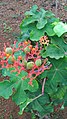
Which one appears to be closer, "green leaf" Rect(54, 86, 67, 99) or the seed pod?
the seed pod

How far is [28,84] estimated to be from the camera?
163 cm

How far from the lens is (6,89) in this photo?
5.44ft

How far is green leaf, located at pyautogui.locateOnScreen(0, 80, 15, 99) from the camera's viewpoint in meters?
1.65

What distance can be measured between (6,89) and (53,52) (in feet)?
1.07

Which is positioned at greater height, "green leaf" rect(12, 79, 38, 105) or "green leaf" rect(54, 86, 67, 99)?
"green leaf" rect(12, 79, 38, 105)

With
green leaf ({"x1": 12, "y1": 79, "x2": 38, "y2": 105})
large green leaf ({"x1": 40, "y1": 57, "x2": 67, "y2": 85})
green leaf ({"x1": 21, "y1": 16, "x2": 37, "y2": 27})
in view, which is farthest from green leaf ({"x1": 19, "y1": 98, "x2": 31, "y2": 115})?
green leaf ({"x1": 21, "y1": 16, "x2": 37, "y2": 27})

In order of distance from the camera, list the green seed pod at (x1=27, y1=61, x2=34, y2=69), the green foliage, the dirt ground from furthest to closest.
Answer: the dirt ground, the green foliage, the green seed pod at (x1=27, y1=61, x2=34, y2=69)

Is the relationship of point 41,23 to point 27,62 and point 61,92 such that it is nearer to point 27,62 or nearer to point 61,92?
point 27,62

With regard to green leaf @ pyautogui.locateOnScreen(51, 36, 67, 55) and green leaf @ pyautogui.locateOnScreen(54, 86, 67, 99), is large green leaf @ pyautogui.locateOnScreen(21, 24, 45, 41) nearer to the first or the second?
green leaf @ pyautogui.locateOnScreen(51, 36, 67, 55)

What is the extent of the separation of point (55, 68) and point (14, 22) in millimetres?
1629

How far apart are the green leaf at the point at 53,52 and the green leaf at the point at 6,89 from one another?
26 centimetres

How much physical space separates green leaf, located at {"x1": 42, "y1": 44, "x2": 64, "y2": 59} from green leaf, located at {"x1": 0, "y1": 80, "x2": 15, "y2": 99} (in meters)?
0.26

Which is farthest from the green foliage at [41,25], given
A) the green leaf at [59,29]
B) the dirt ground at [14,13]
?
the dirt ground at [14,13]

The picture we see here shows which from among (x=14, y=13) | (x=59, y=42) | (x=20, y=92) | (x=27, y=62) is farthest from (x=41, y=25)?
(x=14, y=13)
